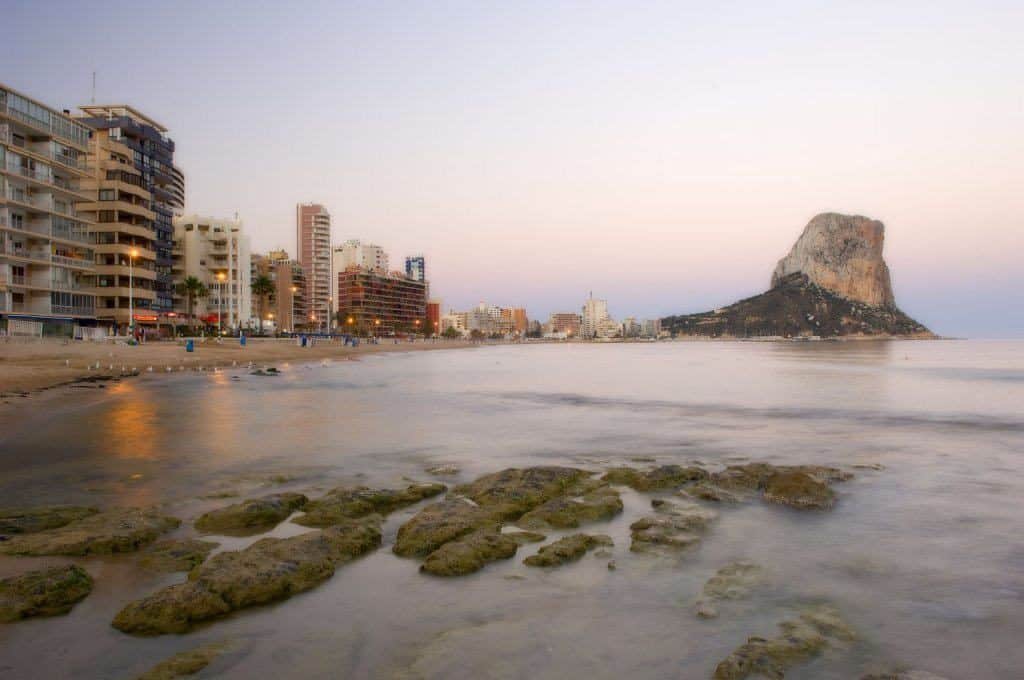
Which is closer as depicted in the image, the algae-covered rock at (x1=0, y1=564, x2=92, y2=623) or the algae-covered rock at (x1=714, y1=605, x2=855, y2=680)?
the algae-covered rock at (x1=714, y1=605, x2=855, y2=680)

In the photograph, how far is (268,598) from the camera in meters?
8.45

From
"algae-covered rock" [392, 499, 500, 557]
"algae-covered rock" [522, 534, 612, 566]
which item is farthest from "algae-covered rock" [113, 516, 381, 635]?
"algae-covered rock" [522, 534, 612, 566]

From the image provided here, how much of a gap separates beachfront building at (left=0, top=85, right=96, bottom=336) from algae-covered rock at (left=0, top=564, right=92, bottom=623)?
67.8 metres

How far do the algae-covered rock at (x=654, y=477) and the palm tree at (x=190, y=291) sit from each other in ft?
403

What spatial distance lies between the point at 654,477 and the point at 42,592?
12091mm

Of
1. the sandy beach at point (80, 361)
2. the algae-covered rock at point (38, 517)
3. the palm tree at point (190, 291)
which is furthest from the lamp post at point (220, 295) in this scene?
the algae-covered rock at point (38, 517)

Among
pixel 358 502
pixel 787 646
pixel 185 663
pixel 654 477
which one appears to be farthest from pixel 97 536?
pixel 654 477

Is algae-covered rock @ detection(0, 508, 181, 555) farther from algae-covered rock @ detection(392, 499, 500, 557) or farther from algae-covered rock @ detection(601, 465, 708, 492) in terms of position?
algae-covered rock @ detection(601, 465, 708, 492)

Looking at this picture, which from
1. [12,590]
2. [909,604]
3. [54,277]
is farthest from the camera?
[54,277]

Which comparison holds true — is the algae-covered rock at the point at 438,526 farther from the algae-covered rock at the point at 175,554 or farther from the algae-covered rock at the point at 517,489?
the algae-covered rock at the point at 175,554

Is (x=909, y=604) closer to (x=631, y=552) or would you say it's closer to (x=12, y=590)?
(x=631, y=552)

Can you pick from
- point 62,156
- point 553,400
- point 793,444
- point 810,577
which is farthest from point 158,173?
point 810,577

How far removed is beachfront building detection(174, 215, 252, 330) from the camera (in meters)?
138

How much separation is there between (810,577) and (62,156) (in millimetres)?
91712
